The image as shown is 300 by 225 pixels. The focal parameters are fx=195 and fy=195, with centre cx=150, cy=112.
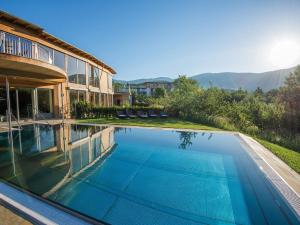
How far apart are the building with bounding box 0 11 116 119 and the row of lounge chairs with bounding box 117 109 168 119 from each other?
4.88 m

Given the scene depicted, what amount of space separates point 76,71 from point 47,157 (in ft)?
50.9

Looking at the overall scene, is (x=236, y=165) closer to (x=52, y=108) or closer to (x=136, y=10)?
(x=136, y=10)

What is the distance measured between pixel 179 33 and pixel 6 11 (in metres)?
10.8

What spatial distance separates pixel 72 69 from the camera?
1969cm

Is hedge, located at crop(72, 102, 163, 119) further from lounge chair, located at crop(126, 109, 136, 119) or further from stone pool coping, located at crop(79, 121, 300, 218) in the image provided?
stone pool coping, located at crop(79, 121, 300, 218)

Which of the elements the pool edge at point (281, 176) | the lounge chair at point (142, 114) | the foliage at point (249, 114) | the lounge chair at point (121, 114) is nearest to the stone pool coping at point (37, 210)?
the pool edge at point (281, 176)

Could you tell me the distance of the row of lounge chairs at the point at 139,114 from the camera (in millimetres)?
17609

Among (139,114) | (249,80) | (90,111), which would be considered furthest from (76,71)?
(249,80)

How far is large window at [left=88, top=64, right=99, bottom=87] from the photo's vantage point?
928 inches

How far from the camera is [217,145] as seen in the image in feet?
27.9

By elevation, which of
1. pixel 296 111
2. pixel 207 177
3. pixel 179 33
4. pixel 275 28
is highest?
pixel 179 33

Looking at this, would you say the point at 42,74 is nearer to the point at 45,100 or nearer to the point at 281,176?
the point at 45,100

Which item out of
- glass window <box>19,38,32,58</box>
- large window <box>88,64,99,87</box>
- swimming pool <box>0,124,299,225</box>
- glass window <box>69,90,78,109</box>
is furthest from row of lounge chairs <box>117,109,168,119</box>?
swimming pool <box>0,124,299,225</box>

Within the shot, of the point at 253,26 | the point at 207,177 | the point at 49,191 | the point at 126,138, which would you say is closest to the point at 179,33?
the point at 253,26
